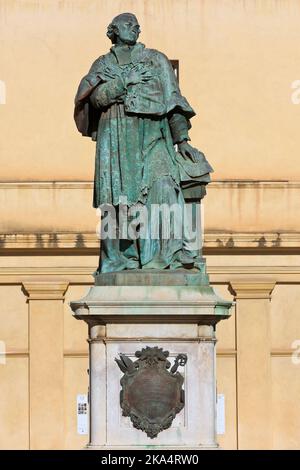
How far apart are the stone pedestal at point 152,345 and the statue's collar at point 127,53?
6.74ft

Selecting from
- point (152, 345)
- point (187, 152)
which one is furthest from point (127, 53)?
point (152, 345)

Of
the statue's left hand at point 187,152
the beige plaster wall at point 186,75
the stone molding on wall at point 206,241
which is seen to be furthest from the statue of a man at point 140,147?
the beige plaster wall at point 186,75

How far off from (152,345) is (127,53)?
2.56 metres

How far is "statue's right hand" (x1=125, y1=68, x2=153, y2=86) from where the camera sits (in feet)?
68.5

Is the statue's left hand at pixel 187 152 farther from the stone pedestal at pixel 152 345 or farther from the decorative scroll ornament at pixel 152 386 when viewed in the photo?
the decorative scroll ornament at pixel 152 386

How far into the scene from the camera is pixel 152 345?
66.3ft

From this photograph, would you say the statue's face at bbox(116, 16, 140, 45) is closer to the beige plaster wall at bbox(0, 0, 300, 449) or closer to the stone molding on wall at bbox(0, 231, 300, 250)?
the beige plaster wall at bbox(0, 0, 300, 449)

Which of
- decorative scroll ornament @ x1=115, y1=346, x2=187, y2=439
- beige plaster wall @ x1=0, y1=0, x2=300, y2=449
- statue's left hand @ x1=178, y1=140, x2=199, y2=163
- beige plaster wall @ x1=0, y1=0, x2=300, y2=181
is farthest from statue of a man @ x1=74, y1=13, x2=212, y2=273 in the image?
beige plaster wall @ x1=0, y1=0, x2=300, y2=181

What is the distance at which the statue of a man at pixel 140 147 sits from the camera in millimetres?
20719

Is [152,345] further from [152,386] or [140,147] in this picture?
[140,147]

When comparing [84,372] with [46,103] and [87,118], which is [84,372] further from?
[87,118]

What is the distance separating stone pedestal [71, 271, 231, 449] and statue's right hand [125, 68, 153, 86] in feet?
A: 5.94

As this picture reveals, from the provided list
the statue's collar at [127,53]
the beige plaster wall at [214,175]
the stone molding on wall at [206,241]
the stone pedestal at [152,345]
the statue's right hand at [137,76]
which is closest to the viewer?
the stone pedestal at [152,345]
